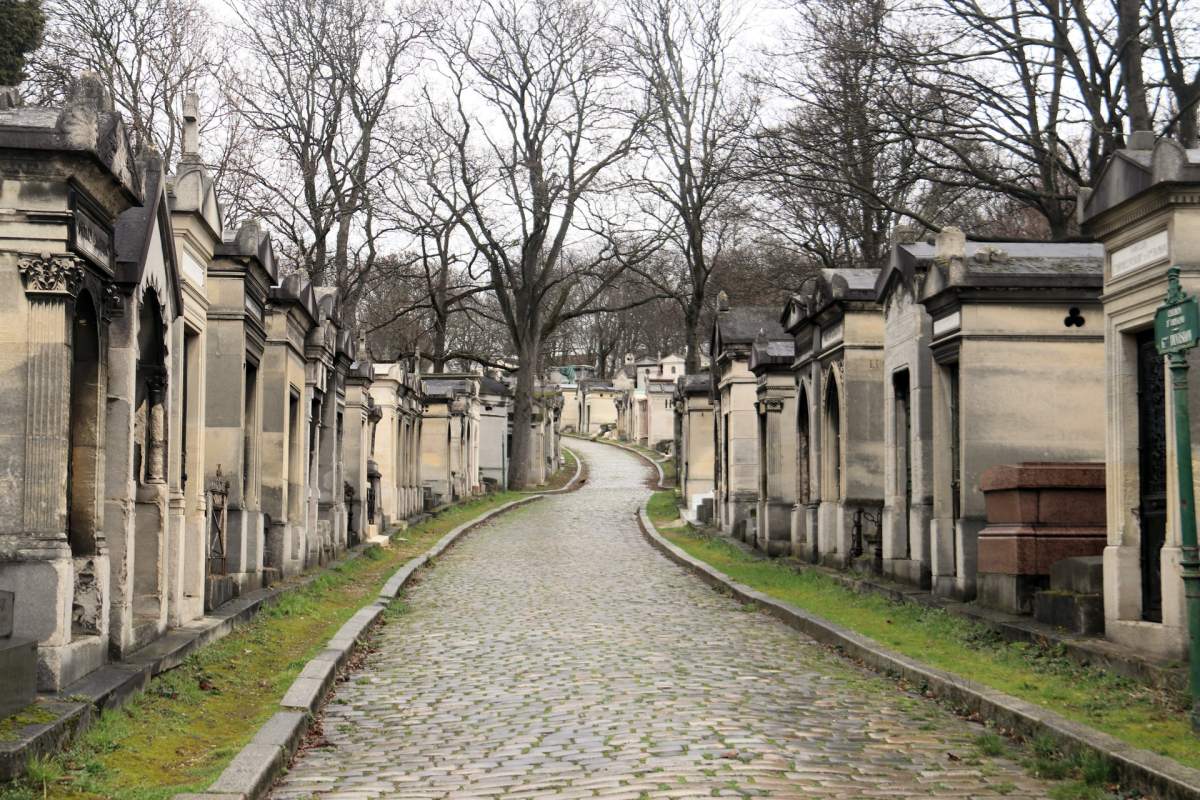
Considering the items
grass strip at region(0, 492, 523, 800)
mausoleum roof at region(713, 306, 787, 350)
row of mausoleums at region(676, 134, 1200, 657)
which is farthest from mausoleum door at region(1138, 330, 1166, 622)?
mausoleum roof at region(713, 306, 787, 350)

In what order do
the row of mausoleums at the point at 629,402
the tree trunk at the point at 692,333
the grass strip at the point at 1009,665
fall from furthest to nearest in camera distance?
the row of mausoleums at the point at 629,402
the tree trunk at the point at 692,333
the grass strip at the point at 1009,665

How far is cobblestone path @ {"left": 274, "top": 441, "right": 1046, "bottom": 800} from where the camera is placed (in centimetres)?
663

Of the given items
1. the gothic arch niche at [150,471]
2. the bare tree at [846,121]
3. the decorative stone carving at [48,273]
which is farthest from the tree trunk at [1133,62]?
the decorative stone carving at [48,273]

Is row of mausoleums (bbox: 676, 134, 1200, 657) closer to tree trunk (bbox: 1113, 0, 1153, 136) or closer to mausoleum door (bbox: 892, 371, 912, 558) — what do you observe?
mausoleum door (bbox: 892, 371, 912, 558)

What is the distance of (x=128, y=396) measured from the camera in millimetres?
9258

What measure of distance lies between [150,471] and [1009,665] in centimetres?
665

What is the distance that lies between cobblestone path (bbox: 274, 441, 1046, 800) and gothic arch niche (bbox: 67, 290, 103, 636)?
65.3 inches

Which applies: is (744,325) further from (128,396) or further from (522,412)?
(128,396)

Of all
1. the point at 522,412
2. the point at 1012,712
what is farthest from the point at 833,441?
the point at 522,412

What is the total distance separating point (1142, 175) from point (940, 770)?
4843 mm

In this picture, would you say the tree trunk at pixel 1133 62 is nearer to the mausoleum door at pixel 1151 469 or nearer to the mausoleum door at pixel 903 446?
the mausoleum door at pixel 903 446

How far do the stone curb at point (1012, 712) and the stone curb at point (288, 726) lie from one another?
4084 mm

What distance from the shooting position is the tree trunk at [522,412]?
47.3m

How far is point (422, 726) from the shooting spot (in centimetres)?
834
